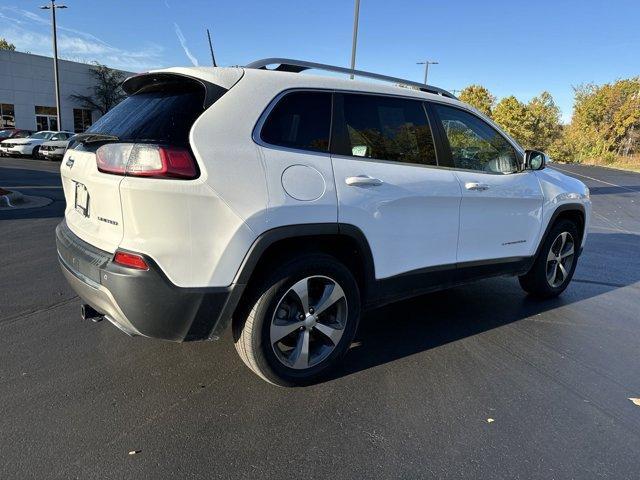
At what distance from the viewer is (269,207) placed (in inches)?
104

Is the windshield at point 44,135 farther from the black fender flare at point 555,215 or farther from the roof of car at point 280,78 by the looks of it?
the black fender flare at point 555,215

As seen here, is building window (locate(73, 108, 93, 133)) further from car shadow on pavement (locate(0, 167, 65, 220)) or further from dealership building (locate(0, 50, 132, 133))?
car shadow on pavement (locate(0, 167, 65, 220))

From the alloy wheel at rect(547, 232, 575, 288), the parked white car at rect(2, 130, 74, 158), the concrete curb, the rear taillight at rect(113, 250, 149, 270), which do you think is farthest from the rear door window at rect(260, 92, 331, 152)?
the parked white car at rect(2, 130, 74, 158)

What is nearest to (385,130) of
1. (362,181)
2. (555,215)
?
(362,181)

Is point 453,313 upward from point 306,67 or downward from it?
downward

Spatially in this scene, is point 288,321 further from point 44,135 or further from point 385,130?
point 44,135

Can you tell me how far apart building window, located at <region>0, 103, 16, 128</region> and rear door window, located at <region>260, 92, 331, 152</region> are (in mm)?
39198

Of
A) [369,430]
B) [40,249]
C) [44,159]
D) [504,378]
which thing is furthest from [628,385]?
[44,159]

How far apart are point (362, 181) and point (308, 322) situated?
956 millimetres

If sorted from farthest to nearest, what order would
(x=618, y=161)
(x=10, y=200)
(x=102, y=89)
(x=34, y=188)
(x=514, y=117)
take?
(x=618, y=161) → (x=514, y=117) → (x=102, y=89) → (x=34, y=188) → (x=10, y=200)

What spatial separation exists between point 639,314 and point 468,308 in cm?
172

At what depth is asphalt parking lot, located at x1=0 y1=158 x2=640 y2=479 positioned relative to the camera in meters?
2.39

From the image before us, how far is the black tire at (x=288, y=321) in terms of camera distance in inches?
110

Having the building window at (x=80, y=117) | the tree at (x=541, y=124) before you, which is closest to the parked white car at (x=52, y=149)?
the building window at (x=80, y=117)
